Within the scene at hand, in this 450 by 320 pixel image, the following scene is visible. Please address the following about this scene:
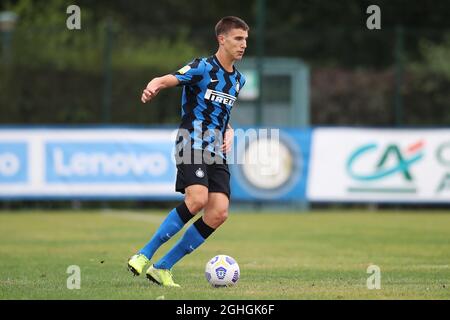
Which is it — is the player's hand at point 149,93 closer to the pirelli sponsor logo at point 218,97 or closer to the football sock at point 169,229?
the pirelli sponsor logo at point 218,97

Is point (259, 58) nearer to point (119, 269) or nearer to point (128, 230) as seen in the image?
point (128, 230)

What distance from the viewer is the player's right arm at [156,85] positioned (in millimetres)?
8031

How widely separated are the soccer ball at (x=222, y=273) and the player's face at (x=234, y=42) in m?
1.81

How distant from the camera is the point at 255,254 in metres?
11.7

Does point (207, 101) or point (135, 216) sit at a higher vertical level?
point (207, 101)

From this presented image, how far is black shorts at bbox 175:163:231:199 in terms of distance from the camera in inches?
336

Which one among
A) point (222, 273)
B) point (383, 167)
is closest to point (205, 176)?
point (222, 273)

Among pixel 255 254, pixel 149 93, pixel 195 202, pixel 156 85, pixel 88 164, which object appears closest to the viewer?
pixel 149 93

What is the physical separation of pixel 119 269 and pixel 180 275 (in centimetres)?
69

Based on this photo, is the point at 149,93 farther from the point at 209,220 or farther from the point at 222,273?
the point at 222,273

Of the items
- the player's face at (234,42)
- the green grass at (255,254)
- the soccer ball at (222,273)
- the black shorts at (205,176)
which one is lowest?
the green grass at (255,254)

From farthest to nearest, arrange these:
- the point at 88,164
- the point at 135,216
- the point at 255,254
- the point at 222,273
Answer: the point at 88,164 < the point at 135,216 < the point at 255,254 < the point at 222,273

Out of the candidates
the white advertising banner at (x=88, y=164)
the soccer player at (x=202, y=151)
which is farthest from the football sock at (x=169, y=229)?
the white advertising banner at (x=88, y=164)

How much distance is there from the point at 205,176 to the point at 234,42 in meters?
1.19
